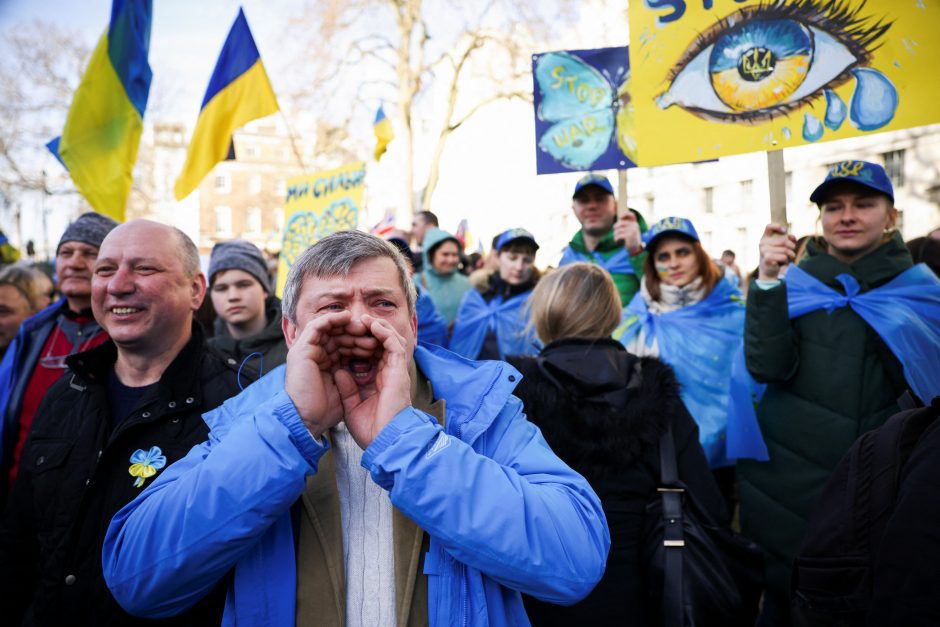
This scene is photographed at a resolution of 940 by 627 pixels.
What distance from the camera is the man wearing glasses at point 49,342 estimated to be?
320 cm

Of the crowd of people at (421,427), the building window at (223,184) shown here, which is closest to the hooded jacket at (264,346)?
the crowd of people at (421,427)

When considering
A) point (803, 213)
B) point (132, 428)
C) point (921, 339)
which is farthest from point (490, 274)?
point (803, 213)

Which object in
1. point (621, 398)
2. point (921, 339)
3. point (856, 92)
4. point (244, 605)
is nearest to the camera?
point (244, 605)

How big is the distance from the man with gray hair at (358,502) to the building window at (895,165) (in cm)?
1804

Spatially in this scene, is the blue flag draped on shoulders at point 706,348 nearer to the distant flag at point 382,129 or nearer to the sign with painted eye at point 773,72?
the sign with painted eye at point 773,72

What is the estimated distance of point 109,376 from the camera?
260cm

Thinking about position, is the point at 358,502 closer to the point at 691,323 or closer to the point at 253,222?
the point at 691,323

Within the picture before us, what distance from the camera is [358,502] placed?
1.81 m

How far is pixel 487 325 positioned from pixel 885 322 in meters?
3.06

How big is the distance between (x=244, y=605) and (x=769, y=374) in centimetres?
246

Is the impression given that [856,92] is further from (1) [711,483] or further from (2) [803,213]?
(2) [803,213]

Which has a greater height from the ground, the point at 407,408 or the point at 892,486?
the point at 407,408

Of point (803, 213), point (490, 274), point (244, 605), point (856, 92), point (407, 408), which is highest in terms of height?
point (803, 213)

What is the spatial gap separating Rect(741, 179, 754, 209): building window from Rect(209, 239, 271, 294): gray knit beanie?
761 inches
